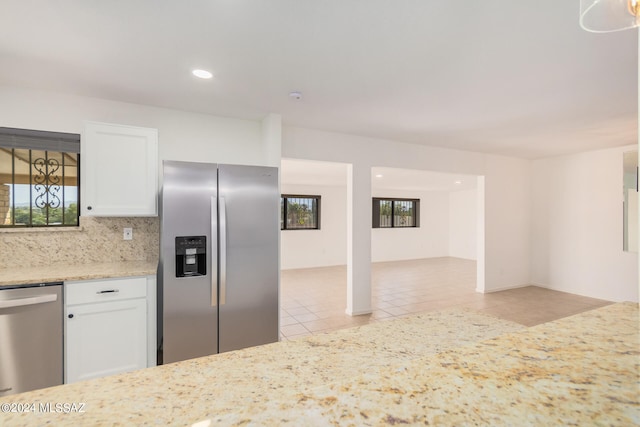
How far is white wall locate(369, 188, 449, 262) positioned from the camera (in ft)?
31.3

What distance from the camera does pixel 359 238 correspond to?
4.25 m

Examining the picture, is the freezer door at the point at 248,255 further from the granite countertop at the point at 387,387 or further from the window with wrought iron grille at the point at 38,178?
the granite countertop at the point at 387,387

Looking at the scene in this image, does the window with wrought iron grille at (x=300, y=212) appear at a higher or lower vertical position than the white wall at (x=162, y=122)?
lower

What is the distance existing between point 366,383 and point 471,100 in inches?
118

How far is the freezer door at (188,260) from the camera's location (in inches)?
96.8

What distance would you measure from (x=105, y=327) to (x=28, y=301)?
486 mm

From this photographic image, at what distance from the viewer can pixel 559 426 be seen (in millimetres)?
499

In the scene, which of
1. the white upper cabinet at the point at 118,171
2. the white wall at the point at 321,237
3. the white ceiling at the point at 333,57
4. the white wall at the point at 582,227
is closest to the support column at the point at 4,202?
the white upper cabinet at the point at 118,171

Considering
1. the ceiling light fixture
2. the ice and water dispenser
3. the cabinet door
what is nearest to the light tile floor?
the ice and water dispenser

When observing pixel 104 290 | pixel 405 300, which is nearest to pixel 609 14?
pixel 104 290

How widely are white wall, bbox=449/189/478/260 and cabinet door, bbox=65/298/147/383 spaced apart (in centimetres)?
948

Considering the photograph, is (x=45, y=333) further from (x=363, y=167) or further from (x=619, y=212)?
(x=619, y=212)

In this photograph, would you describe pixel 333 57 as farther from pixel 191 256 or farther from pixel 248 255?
pixel 191 256

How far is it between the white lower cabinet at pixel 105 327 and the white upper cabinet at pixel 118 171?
25.4 inches
